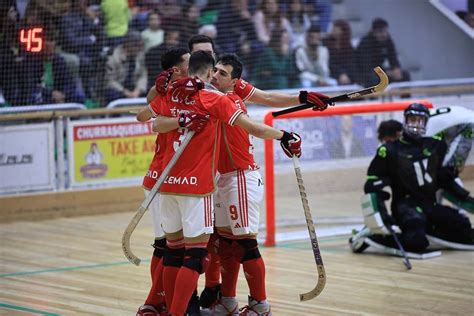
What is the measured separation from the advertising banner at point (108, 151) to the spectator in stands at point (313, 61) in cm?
279

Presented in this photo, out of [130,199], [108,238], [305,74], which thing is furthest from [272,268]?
[305,74]

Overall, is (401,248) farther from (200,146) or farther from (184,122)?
(184,122)

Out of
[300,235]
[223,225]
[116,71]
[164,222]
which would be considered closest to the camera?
[164,222]

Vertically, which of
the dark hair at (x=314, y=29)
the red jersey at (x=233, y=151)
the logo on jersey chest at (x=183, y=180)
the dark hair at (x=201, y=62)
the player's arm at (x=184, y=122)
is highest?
the dark hair at (x=201, y=62)

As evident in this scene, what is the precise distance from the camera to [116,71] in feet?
36.6

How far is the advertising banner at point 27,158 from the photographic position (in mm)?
9891

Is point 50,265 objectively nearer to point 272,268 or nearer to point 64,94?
point 272,268

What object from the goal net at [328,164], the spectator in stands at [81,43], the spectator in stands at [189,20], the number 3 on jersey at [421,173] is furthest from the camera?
the spectator in stands at [189,20]

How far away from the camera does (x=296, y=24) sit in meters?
13.2

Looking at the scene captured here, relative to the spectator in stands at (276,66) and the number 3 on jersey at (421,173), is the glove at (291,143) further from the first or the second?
the spectator in stands at (276,66)

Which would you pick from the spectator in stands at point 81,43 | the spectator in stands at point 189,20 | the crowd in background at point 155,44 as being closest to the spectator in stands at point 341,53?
the crowd in background at point 155,44

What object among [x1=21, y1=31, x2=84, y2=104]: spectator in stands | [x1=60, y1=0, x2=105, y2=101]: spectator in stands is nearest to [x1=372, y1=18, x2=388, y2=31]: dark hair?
[x1=60, y1=0, x2=105, y2=101]: spectator in stands

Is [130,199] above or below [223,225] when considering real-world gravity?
below

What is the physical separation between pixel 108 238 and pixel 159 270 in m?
3.31
